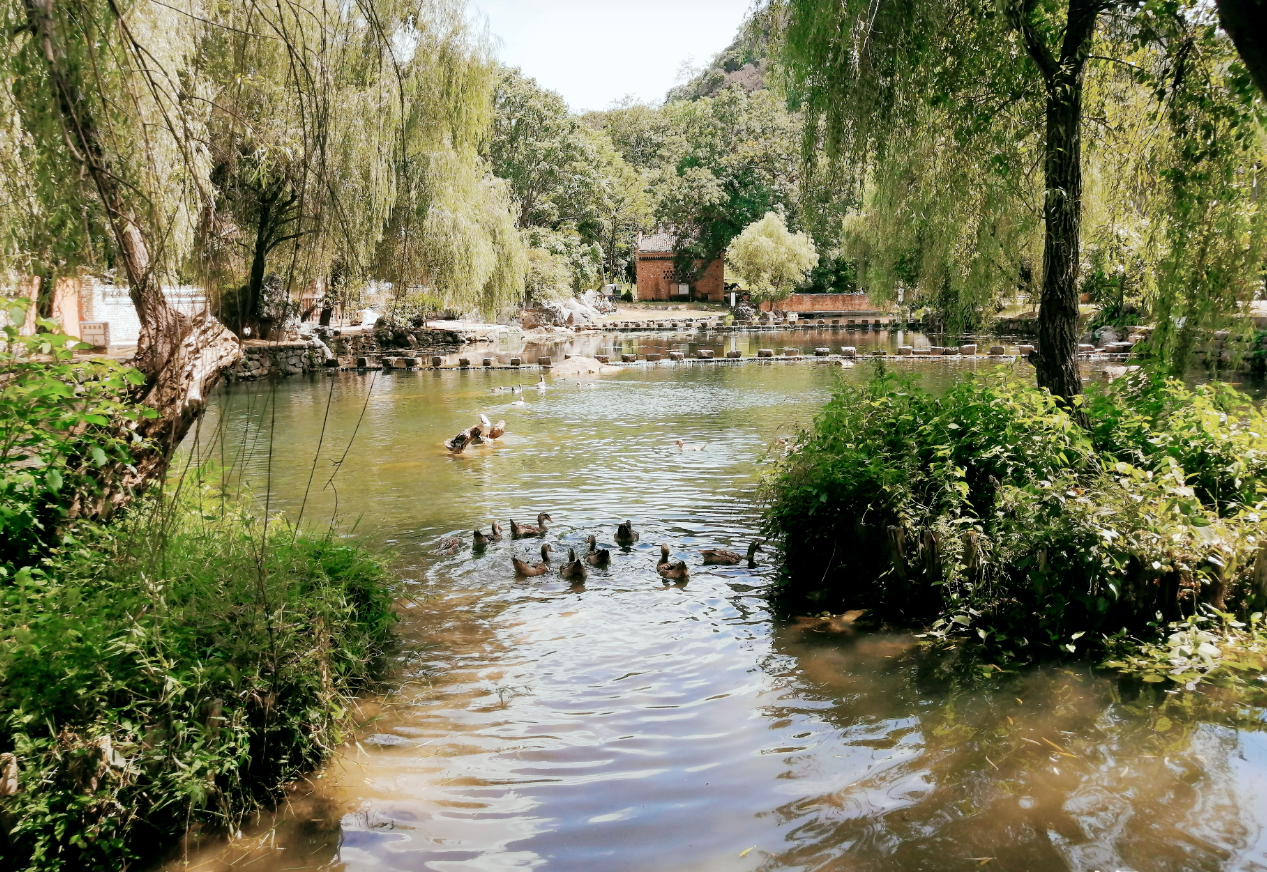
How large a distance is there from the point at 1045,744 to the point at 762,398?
14459mm

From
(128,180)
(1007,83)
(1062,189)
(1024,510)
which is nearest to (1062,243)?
(1062,189)

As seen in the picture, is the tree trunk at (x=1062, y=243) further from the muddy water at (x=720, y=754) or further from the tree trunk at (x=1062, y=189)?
the muddy water at (x=720, y=754)

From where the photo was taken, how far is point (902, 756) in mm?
3848

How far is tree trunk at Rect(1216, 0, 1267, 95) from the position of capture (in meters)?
2.32

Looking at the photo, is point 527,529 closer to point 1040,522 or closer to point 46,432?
point 46,432

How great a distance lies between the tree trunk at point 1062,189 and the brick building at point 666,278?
1998 inches

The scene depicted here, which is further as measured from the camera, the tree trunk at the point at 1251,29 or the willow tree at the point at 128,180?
the willow tree at the point at 128,180

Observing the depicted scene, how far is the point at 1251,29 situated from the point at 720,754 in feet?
11.1

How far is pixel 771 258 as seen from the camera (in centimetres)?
4497

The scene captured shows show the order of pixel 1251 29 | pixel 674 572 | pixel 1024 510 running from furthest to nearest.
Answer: pixel 674 572 → pixel 1024 510 → pixel 1251 29

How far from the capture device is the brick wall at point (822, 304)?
4909 cm

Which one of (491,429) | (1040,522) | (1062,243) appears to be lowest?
(491,429)

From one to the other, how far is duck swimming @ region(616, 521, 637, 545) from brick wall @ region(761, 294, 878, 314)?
1683 inches

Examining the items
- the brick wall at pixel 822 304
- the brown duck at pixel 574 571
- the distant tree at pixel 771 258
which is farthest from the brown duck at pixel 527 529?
the brick wall at pixel 822 304
